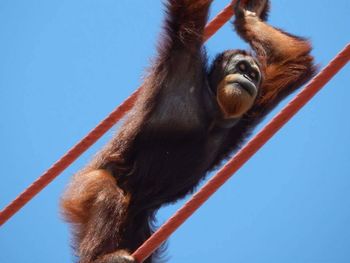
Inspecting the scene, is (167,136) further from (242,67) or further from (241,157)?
(241,157)

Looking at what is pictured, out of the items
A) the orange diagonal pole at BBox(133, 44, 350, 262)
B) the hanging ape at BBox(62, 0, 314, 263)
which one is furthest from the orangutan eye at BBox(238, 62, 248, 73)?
the orange diagonal pole at BBox(133, 44, 350, 262)

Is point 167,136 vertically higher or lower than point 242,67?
lower

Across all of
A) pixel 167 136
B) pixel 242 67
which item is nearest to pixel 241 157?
pixel 167 136

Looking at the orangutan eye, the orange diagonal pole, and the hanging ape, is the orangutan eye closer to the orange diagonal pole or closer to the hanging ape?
the hanging ape

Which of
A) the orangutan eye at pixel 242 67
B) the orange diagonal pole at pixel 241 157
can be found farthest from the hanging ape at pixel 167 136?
the orange diagonal pole at pixel 241 157

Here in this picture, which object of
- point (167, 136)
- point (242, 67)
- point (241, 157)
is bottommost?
point (167, 136)

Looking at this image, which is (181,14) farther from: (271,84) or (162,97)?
(271,84)

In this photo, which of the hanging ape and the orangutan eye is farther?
the orangutan eye

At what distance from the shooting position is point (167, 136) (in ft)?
14.9

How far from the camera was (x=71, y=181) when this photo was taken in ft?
15.3

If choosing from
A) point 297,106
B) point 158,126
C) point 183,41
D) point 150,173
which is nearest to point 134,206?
point 150,173

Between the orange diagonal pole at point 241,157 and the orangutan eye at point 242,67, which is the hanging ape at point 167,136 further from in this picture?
the orange diagonal pole at point 241,157

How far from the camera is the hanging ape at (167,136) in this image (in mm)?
4336

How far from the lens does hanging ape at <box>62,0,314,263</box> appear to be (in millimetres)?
4336
